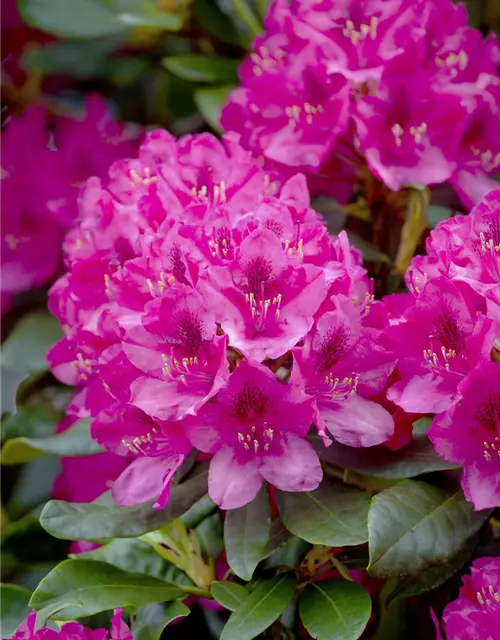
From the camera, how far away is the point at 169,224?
924 millimetres

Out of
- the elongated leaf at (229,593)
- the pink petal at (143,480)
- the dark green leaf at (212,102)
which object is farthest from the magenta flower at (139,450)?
the dark green leaf at (212,102)

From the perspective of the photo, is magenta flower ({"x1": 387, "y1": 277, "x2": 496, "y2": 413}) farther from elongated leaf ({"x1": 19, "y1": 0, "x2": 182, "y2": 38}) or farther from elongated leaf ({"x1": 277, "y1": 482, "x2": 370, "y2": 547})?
elongated leaf ({"x1": 19, "y1": 0, "x2": 182, "y2": 38})

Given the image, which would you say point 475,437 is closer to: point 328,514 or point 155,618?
point 328,514

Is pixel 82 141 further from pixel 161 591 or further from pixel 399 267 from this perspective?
pixel 161 591

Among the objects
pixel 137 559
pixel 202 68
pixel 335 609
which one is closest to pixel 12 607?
pixel 137 559

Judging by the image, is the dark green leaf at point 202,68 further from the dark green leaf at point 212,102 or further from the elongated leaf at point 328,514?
the elongated leaf at point 328,514

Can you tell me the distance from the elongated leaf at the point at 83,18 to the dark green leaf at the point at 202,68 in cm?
5

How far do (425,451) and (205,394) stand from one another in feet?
0.72

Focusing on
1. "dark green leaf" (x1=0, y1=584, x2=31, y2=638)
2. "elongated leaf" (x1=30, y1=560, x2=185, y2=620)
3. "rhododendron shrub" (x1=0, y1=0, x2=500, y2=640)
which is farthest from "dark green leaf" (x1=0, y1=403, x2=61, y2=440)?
"elongated leaf" (x1=30, y1=560, x2=185, y2=620)

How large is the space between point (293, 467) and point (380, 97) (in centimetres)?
39

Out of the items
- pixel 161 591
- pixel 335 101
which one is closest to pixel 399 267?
pixel 335 101

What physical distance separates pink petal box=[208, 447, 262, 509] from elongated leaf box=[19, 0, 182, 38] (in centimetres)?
77

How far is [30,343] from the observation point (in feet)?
4.18

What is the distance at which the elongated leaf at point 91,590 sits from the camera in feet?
3.06
